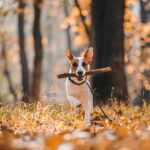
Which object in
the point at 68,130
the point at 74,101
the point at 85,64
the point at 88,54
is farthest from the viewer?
the point at 88,54

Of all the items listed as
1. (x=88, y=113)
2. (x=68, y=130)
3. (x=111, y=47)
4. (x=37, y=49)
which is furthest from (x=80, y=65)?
(x=37, y=49)

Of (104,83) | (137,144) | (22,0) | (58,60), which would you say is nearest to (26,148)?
(137,144)

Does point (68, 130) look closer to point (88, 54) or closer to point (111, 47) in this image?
point (88, 54)

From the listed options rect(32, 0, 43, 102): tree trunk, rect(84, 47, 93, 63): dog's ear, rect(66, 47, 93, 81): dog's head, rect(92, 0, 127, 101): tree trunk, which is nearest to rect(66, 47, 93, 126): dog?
rect(66, 47, 93, 81): dog's head

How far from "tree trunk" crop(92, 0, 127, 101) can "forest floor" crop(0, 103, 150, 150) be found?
12.3 feet

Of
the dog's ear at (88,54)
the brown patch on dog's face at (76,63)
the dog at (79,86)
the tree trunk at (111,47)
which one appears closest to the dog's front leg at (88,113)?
the dog at (79,86)

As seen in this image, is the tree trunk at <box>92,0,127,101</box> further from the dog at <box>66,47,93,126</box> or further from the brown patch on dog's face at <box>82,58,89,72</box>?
the dog at <box>66,47,93,126</box>

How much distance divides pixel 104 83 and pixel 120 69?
0.60 metres

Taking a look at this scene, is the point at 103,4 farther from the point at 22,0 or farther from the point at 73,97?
the point at 22,0

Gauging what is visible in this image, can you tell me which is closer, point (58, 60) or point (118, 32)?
point (118, 32)

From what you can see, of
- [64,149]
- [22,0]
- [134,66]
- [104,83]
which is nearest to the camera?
[64,149]

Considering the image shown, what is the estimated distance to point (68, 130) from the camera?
5.64m

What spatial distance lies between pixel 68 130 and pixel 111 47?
27.9ft

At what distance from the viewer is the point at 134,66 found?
2967 centimetres
